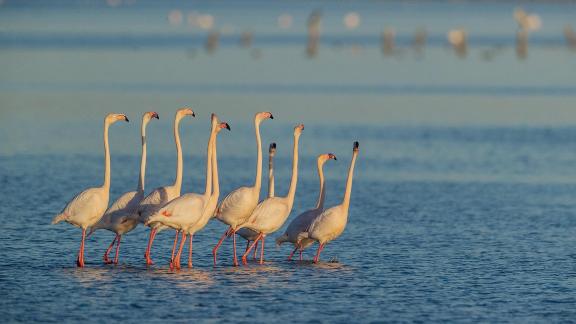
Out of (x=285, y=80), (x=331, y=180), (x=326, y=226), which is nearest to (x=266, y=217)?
(x=326, y=226)

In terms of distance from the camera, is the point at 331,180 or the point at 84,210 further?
the point at 331,180

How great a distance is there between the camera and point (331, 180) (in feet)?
80.7

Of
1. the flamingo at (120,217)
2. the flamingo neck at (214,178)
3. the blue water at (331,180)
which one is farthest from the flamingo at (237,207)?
the flamingo at (120,217)

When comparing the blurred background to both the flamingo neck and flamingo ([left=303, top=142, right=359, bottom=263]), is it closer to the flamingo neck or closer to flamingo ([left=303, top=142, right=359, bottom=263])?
the flamingo neck

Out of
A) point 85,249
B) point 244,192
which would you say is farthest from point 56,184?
point 244,192

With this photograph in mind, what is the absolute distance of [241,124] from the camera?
33.1 meters

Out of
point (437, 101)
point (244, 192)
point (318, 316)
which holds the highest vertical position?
point (437, 101)

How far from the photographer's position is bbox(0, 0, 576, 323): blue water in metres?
13.9

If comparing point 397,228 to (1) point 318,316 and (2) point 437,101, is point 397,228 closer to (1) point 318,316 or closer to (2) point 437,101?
(1) point 318,316

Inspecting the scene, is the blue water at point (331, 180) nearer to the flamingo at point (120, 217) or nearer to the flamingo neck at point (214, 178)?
the flamingo at point (120, 217)

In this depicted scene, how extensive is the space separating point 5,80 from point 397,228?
3054 centimetres

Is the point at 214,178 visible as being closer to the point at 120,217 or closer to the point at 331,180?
the point at 120,217

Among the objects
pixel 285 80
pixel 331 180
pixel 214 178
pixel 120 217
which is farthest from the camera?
pixel 285 80

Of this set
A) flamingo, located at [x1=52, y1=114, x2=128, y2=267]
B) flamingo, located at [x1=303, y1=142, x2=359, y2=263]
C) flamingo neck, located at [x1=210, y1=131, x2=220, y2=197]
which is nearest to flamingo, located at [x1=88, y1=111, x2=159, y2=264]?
flamingo, located at [x1=52, y1=114, x2=128, y2=267]
